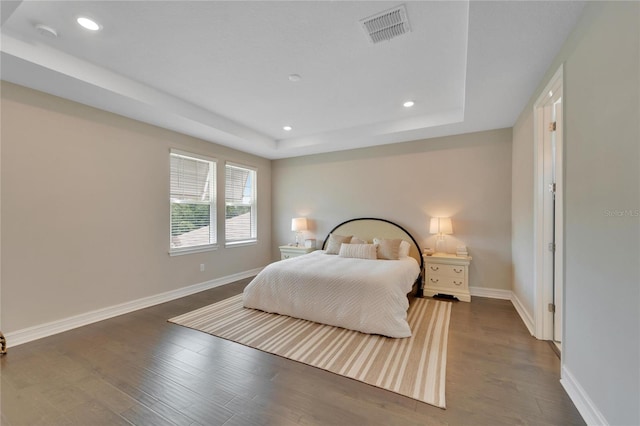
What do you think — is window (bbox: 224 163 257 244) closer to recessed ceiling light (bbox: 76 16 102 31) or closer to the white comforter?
the white comforter

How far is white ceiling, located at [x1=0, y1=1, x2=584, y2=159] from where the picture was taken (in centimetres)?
185

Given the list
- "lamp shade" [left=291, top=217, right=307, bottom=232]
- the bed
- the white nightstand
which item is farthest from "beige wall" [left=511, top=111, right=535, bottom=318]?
"lamp shade" [left=291, top=217, right=307, bottom=232]

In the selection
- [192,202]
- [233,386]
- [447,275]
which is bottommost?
[233,386]

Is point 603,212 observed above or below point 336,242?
above

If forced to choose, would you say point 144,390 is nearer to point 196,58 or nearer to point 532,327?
point 196,58

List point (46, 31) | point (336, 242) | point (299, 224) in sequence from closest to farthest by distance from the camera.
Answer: point (46, 31), point (336, 242), point (299, 224)

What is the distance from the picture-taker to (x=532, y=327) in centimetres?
269

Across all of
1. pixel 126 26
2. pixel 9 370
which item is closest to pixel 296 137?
pixel 126 26

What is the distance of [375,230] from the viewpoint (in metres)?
4.73

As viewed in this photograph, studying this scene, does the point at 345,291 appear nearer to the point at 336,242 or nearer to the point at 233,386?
the point at 233,386

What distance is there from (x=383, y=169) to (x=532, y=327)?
3.02 metres

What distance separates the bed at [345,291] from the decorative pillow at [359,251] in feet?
0.05

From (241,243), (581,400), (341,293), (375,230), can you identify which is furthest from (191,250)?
(581,400)

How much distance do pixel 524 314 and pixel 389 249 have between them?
1754 mm
